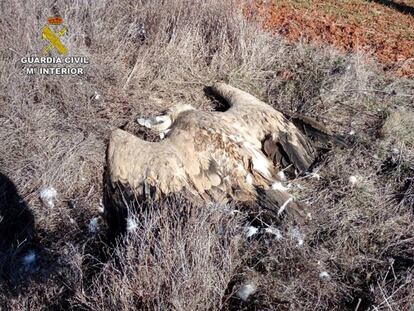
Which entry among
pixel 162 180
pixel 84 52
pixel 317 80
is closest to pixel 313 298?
pixel 162 180

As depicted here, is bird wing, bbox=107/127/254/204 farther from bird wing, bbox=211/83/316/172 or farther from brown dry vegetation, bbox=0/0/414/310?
bird wing, bbox=211/83/316/172

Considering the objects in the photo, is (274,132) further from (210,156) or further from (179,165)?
(179,165)

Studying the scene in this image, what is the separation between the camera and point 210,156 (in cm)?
364

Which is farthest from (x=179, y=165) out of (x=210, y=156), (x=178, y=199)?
(x=178, y=199)

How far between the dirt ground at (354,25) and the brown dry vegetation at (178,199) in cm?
59

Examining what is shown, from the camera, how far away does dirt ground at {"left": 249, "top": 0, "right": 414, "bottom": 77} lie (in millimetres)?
6004

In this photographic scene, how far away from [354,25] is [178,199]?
508 cm

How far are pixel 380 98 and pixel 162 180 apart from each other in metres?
2.93

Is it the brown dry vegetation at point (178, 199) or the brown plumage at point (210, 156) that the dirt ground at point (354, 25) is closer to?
the brown dry vegetation at point (178, 199)

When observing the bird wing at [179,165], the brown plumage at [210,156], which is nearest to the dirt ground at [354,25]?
the brown plumage at [210,156]

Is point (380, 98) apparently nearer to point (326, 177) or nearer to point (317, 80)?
point (317, 80)

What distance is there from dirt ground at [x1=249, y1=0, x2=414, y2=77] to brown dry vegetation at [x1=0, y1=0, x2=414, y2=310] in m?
0.59

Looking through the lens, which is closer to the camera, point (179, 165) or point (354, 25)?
point (179, 165)

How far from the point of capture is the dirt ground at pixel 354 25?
6004 mm
